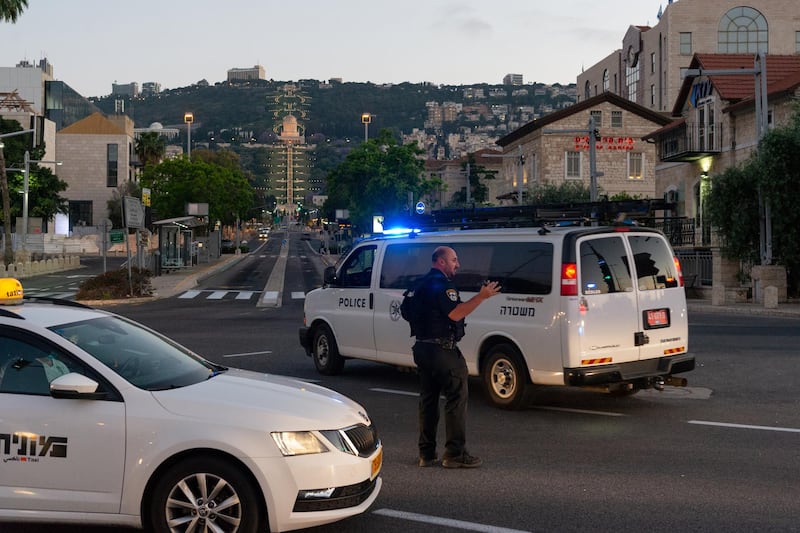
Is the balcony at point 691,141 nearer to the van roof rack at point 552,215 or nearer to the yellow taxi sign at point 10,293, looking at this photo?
the van roof rack at point 552,215

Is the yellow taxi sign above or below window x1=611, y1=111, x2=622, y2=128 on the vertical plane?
below

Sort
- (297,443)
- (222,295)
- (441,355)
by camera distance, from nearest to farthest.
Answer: (297,443), (441,355), (222,295)

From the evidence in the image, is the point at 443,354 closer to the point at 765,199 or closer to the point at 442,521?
the point at 442,521

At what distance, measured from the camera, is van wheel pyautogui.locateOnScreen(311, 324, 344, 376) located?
1397 centimetres

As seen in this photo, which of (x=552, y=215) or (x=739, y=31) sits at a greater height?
(x=739, y=31)

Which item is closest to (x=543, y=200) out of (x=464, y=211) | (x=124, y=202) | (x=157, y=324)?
(x=124, y=202)

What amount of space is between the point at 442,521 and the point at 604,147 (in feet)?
220

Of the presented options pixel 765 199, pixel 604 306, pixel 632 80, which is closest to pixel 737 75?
pixel 765 199

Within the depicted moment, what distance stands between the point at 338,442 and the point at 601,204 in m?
6.23

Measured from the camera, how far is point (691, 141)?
153ft

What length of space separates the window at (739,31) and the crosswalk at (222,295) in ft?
183

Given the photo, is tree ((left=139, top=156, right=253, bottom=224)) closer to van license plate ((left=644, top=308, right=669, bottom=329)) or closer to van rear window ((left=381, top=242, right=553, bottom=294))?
van rear window ((left=381, top=242, right=553, bottom=294))

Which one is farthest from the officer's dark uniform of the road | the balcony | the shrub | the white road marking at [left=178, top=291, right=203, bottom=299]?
the balcony

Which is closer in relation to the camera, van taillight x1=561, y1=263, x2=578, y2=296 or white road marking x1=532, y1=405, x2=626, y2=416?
van taillight x1=561, y1=263, x2=578, y2=296
